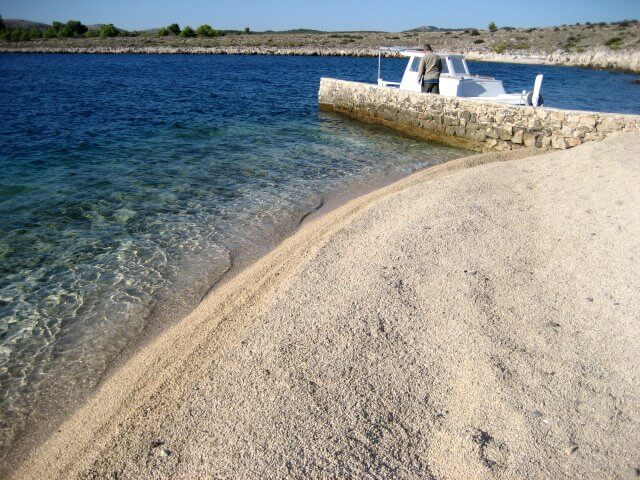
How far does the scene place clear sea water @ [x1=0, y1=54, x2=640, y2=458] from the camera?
5570mm

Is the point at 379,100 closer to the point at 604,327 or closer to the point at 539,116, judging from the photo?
the point at 539,116

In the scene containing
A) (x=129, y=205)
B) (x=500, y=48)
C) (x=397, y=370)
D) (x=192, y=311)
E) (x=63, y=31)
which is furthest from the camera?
(x=63, y=31)

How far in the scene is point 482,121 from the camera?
15.4 m

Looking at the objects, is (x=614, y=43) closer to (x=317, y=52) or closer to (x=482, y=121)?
(x=317, y=52)

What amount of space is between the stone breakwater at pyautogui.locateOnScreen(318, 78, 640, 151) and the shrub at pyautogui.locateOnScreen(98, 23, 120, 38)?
8989cm

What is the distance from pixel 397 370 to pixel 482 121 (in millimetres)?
12935

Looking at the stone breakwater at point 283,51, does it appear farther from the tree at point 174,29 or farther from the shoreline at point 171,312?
the shoreline at point 171,312

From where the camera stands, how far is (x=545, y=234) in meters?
7.08

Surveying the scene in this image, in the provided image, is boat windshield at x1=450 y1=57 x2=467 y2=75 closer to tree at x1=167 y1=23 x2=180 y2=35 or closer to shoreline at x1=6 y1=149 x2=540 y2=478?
shoreline at x1=6 y1=149 x2=540 y2=478

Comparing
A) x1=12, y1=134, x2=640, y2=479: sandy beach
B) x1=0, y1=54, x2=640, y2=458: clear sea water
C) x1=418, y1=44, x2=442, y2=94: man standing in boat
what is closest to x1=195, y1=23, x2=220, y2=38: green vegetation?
x1=0, y1=54, x2=640, y2=458: clear sea water

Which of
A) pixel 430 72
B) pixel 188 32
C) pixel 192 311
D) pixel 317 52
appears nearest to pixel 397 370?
pixel 192 311

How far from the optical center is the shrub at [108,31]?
92.7m

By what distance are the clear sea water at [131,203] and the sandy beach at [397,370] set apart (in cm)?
86

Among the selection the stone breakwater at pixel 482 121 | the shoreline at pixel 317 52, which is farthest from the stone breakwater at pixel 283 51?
the stone breakwater at pixel 482 121
